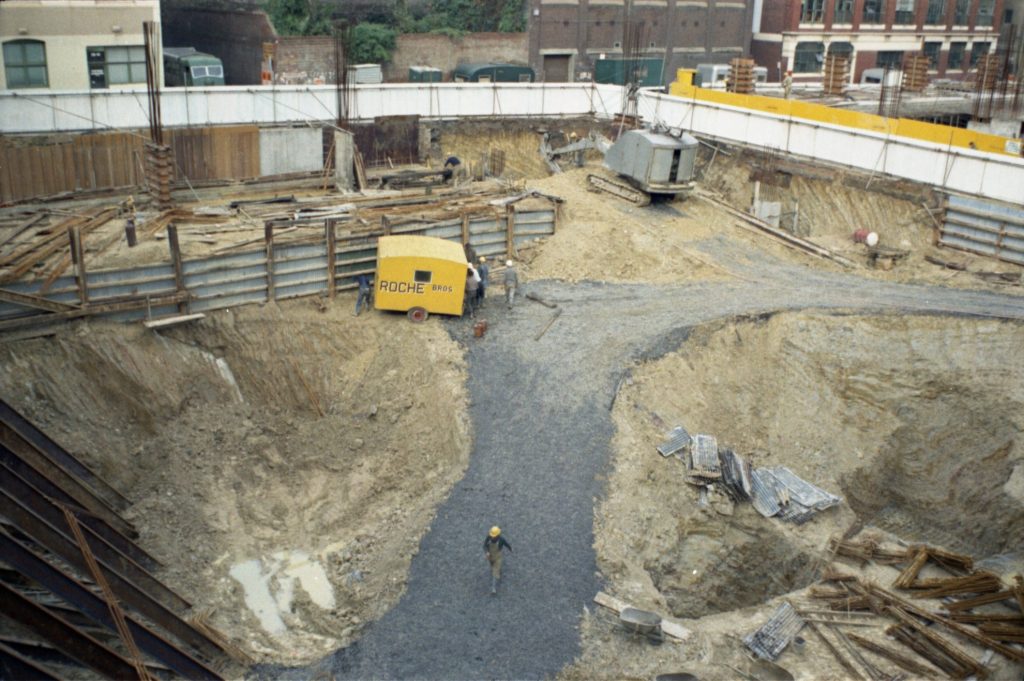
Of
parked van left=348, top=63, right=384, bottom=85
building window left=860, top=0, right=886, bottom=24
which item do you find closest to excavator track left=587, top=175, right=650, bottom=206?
parked van left=348, top=63, right=384, bottom=85

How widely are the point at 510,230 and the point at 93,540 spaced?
16.1 metres

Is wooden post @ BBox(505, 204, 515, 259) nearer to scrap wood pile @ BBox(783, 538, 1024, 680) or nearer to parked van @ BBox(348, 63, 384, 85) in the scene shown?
scrap wood pile @ BBox(783, 538, 1024, 680)

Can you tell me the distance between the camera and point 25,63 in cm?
3369

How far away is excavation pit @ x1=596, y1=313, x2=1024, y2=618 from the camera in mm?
19312

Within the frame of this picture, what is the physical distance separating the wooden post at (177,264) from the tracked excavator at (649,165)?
51.8 ft

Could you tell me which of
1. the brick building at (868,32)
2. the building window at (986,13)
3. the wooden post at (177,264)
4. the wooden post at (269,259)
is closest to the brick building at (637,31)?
the brick building at (868,32)

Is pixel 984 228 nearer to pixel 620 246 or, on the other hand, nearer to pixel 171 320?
pixel 620 246

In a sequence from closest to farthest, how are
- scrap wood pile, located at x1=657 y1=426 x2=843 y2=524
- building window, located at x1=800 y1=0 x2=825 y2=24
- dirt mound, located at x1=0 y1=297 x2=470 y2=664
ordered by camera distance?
dirt mound, located at x1=0 y1=297 x2=470 y2=664, scrap wood pile, located at x1=657 y1=426 x2=843 y2=524, building window, located at x1=800 y1=0 x2=825 y2=24

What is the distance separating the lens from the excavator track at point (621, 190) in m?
32.1

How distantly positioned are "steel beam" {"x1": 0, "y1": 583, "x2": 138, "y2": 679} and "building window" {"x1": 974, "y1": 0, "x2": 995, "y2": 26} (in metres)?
68.2

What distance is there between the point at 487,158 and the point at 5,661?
29.5 m

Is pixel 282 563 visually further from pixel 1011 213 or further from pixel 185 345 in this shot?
pixel 1011 213

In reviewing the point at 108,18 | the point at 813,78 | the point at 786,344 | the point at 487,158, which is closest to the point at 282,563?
the point at 786,344

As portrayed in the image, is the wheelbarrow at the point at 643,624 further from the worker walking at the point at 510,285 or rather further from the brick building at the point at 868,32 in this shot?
the brick building at the point at 868,32
